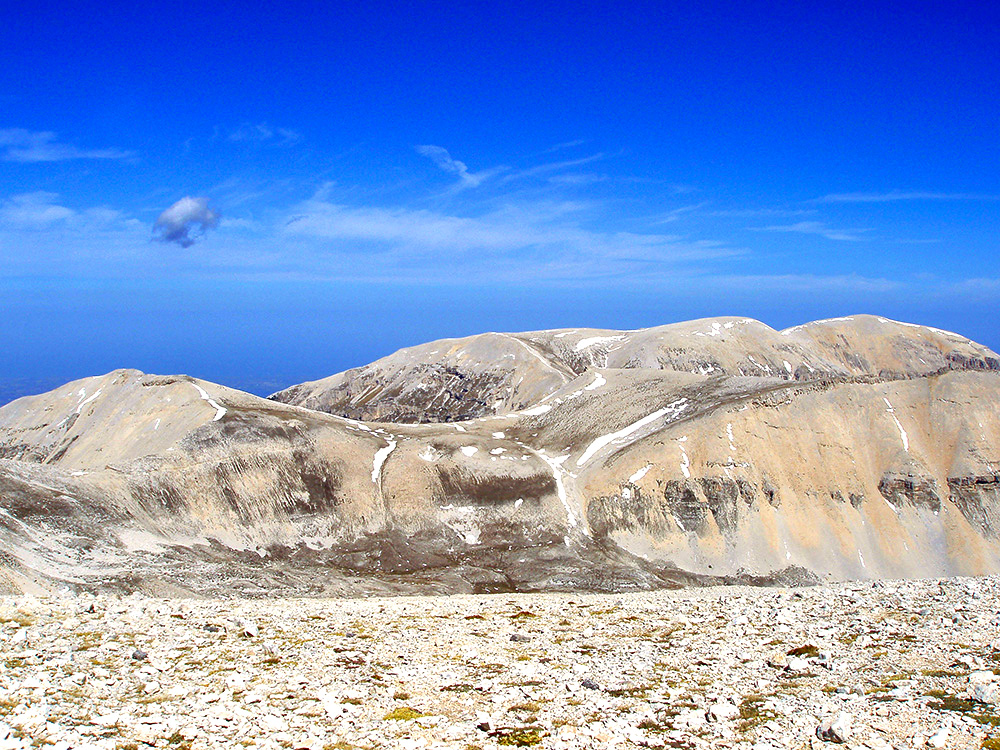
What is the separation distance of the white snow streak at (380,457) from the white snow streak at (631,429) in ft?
74.2

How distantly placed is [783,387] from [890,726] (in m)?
85.5

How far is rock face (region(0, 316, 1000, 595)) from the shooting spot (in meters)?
61.2

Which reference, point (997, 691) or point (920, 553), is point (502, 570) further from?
point (997, 691)

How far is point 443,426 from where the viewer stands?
96.6 meters

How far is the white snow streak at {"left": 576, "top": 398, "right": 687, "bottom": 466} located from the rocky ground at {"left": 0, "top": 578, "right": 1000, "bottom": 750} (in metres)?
64.2

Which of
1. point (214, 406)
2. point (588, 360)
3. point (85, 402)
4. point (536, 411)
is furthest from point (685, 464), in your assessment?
point (85, 402)

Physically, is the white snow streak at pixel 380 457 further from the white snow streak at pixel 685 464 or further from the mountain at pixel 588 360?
the mountain at pixel 588 360

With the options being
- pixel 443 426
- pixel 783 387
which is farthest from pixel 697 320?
pixel 443 426

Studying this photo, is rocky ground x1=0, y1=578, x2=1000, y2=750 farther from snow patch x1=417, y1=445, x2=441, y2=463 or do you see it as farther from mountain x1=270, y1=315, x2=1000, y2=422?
mountain x1=270, y1=315, x2=1000, y2=422

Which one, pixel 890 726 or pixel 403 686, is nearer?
pixel 890 726

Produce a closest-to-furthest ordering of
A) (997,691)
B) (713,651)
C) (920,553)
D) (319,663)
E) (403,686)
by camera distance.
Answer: (997,691)
(403,686)
(319,663)
(713,651)
(920,553)

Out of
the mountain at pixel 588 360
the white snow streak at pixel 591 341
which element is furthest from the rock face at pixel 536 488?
the white snow streak at pixel 591 341

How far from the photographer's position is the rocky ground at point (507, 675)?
1391 cm

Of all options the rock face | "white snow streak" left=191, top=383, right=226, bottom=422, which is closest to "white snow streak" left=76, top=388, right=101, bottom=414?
the rock face
